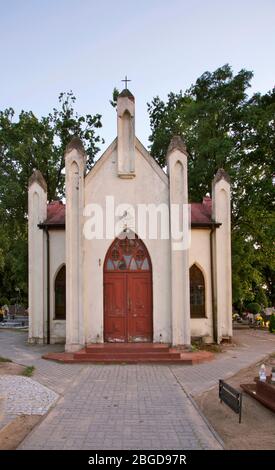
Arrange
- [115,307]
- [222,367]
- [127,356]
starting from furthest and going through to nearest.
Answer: [115,307], [127,356], [222,367]

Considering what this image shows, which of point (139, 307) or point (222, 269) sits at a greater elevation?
point (222, 269)

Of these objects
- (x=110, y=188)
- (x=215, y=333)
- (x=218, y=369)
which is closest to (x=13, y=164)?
(x=110, y=188)

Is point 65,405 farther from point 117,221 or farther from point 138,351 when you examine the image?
point 117,221

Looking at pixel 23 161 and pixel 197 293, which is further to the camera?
pixel 23 161

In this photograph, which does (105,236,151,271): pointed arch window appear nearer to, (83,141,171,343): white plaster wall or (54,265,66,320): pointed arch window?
(83,141,171,343): white plaster wall

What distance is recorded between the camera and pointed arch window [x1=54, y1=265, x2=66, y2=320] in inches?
664

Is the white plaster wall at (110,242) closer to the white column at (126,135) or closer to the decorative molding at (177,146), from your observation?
the white column at (126,135)

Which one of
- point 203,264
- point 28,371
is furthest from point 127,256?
point 28,371

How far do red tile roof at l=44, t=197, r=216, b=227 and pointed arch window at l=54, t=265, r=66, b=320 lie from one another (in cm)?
205

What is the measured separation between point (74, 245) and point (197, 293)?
5.66 metres

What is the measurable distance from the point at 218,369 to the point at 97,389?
168 inches

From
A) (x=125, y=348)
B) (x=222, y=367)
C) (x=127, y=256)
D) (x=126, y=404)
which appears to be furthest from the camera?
(x=127, y=256)

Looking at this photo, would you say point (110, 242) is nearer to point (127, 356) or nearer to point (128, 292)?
Answer: point (128, 292)

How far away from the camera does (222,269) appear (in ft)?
55.8
